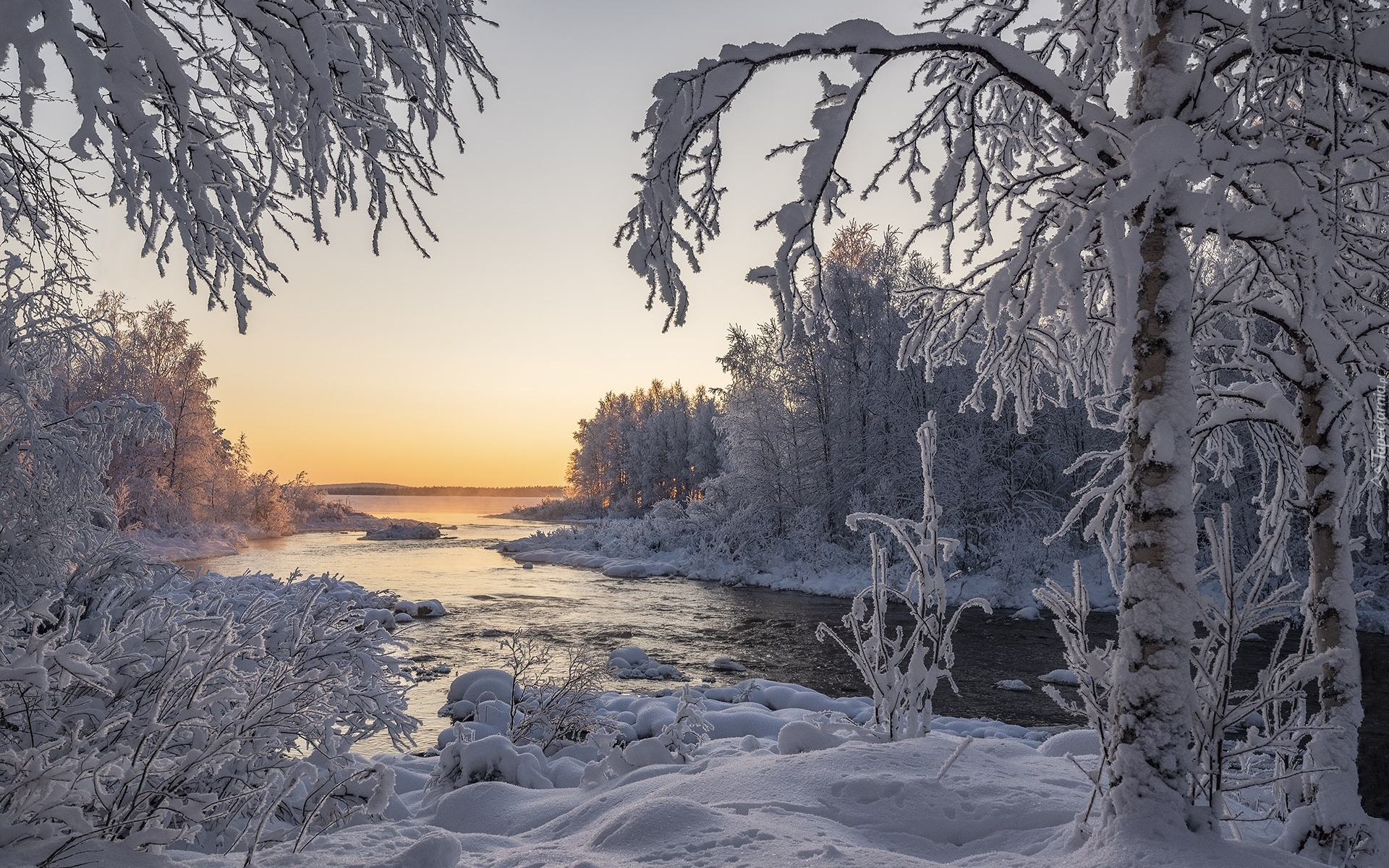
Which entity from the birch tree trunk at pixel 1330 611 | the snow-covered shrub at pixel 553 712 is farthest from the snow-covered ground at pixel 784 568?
the birch tree trunk at pixel 1330 611

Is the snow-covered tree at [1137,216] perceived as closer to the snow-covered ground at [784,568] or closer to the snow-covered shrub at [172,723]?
the snow-covered shrub at [172,723]

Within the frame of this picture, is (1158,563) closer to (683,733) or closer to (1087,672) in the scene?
(1087,672)

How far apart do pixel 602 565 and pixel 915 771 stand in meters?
24.5

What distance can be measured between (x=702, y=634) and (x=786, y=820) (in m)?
12.1

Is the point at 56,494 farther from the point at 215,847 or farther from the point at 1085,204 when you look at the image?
the point at 1085,204

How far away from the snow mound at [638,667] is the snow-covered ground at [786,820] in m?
6.63

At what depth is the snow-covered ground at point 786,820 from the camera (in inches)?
105

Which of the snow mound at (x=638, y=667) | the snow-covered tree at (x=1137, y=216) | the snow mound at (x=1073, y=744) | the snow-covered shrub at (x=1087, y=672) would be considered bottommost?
the snow mound at (x=638, y=667)

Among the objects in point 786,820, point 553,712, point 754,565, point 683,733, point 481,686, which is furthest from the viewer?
point 754,565

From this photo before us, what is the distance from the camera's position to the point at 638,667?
11648 mm

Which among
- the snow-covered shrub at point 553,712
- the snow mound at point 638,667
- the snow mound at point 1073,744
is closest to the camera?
the snow mound at point 1073,744

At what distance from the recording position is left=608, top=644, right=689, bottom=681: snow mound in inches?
443

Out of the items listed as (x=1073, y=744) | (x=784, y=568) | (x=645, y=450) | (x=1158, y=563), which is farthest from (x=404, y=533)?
(x=1158, y=563)

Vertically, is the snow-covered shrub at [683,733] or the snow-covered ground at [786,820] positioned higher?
the snow-covered ground at [786,820]
